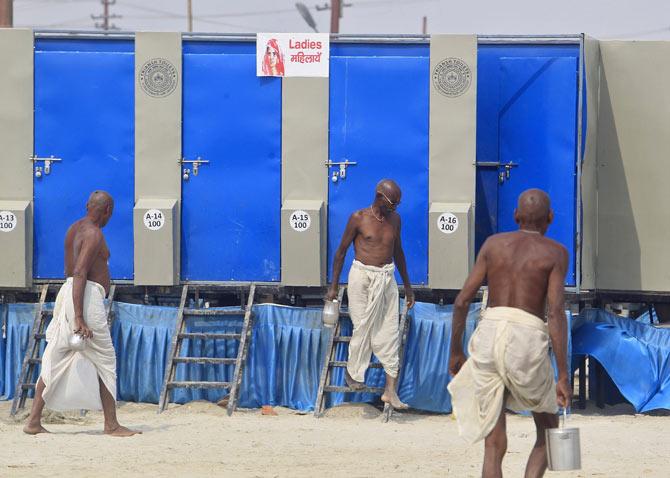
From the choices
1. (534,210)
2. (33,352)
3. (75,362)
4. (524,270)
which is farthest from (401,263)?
(524,270)

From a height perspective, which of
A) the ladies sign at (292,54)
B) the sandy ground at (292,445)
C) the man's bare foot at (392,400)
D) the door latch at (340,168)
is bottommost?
the sandy ground at (292,445)

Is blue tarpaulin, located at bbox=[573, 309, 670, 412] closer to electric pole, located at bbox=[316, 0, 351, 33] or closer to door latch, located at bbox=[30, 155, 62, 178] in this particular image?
door latch, located at bbox=[30, 155, 62, 178]

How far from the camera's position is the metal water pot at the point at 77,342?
1023 centimetres

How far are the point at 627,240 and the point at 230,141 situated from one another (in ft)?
12.7

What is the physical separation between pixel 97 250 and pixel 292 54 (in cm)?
300

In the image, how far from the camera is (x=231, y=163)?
40.7 feet

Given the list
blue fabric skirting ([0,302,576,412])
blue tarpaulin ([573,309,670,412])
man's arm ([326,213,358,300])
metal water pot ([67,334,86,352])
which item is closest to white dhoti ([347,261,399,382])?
man's arm ([326,213,358,300])

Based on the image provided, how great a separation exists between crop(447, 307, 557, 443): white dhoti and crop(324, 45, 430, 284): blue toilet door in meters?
4.96

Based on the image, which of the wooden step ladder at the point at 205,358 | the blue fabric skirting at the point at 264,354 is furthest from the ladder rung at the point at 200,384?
the blue fabric skirting at the point at 264,354

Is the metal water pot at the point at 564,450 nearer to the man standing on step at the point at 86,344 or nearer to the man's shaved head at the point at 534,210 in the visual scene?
the man's shaved head at the point at 534,210

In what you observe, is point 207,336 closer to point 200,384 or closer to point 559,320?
point 200,384

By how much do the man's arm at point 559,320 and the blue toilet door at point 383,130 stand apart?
4973 mm

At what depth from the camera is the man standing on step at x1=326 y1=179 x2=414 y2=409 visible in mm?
11562

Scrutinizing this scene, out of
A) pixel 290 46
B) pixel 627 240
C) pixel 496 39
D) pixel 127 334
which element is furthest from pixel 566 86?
pixel 127 334
